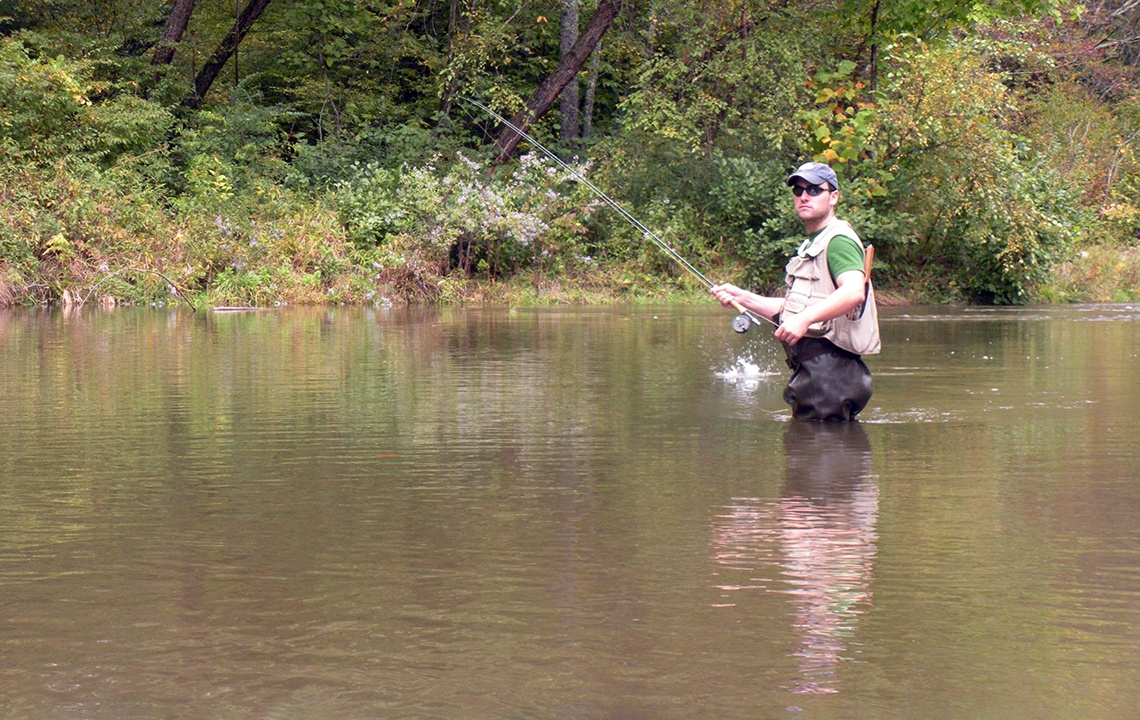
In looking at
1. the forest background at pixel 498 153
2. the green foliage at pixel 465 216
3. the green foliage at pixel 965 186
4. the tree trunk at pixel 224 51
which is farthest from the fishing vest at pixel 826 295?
the tree trunk at pixel 224 51

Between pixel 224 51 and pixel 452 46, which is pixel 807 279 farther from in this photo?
pixel 224 51

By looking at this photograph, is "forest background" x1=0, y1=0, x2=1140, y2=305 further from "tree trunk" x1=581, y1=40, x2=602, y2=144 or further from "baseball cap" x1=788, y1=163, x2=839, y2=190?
"baseball cap" x1=788, y1=163, x2=839, y2=190

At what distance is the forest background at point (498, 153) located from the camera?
71.0ft

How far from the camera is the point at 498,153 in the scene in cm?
2825

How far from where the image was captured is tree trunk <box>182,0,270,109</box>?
28469 millimetres

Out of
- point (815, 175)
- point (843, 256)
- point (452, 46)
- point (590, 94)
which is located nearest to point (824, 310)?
point (843, 256)

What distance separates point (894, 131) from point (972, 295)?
3.82m

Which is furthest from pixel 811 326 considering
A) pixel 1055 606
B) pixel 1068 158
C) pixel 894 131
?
pixel 1068 158

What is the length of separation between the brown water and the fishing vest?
43 cm

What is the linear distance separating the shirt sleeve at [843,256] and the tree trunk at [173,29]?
22.2 meters

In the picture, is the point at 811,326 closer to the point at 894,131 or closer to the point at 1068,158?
the point at 894,131

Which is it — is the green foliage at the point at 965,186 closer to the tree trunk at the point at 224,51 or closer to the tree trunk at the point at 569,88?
the tree trunk at the point at 569,88

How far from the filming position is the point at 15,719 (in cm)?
282

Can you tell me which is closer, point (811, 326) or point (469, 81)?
point (811, 326)
